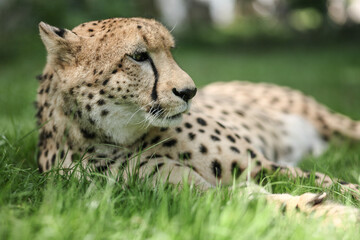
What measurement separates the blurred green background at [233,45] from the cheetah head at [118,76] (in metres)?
0.89

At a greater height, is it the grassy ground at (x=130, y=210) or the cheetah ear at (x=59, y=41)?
the cheetah ear at (x=59, y=41)

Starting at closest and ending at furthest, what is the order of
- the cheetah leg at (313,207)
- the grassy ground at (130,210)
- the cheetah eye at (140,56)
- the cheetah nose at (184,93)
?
the grassy ground at (130,210) < the cheetah leg at (313,207) < the cheetah nose at (184,93) < the cheetah eye at (140,56)

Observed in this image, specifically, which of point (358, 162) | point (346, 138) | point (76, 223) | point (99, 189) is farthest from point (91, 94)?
point (346, 138)

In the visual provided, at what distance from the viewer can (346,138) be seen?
4105 millimetres

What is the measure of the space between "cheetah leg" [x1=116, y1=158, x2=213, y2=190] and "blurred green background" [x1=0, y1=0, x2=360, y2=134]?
1172 millimetres

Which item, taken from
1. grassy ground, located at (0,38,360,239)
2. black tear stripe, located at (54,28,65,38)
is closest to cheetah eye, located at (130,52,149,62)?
black tear stripe, located at (54,28,65,38)

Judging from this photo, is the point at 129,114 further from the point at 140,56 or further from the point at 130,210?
the point at 130,210

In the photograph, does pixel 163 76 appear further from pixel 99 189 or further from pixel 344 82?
pixel 344 82

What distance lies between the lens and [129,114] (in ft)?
7.68

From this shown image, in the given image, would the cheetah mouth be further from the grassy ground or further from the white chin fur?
the grassy ground

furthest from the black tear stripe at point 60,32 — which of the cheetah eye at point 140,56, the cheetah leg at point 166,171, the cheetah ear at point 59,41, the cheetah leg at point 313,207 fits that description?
the cheetah leg at point 313,207

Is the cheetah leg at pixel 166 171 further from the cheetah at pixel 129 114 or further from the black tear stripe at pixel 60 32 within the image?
the black tear stripe at pixel 60 32

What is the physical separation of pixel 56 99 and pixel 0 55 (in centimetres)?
724

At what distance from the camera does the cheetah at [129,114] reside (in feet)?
7.41
